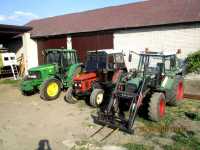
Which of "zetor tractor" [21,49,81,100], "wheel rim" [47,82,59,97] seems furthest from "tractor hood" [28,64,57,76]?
"wheel rim" [47,82,59,97]

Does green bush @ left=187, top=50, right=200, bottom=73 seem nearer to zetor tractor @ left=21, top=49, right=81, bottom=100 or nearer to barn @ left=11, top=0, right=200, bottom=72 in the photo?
barn @ left=11, top=0, right=200, bottom=72

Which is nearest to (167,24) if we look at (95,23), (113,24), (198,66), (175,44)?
(175,44)

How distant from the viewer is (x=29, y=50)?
1905 centimetres

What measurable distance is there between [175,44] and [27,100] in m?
7.58

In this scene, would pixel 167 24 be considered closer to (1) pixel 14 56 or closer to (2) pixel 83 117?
(2) pixel 83 117

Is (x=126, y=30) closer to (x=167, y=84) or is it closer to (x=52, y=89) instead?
(x=52, y=89)

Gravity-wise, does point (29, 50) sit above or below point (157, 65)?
above

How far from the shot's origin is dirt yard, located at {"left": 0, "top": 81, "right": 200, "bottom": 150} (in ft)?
19.7

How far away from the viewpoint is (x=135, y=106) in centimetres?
683

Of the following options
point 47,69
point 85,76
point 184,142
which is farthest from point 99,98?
point 184,142

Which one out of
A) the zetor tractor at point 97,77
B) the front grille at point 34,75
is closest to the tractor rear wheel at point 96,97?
the zetor tractor at point 97,77

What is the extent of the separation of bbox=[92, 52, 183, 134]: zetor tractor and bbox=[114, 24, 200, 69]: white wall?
301 cm

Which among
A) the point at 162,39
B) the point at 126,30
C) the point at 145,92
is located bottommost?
the point at 145,92

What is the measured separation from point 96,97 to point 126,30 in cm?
649
